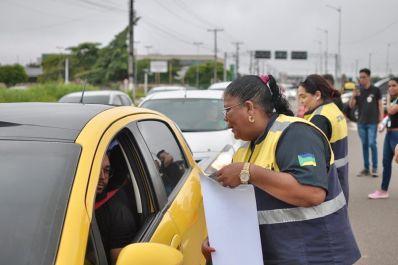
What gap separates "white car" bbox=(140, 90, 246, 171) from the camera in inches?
334

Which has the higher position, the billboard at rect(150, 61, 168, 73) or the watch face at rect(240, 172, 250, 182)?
the billboard at rect(150, 61, 168, 73)

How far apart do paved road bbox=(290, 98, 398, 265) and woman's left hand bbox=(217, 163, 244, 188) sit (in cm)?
210

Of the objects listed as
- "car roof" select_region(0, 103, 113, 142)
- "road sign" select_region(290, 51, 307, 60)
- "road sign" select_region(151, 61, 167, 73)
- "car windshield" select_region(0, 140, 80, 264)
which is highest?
"road sign" select_region(290, 51, 307, 60)

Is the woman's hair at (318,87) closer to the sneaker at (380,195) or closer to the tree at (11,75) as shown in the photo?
the sneaker at (380,195)

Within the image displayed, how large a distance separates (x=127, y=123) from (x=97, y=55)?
75830 millimetres

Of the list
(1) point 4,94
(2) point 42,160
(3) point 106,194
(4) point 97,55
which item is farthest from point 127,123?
(4) point 97,55

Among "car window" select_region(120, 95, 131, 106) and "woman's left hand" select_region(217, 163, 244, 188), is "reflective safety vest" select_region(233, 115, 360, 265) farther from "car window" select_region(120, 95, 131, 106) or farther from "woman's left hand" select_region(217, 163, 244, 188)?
"car window" select_region(120, 95, 131, 106)

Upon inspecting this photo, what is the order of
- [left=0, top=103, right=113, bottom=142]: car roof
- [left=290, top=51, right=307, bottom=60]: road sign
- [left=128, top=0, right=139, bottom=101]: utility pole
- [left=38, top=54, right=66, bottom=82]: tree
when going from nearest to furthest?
1. [left=0, top=103, right=113, bottom=142]: car roof
2. [left=128, top=0, right=139, bottom=101]: utility pole
3. [left=38, top=54, right=66, bottom=82]: tree
4. [left=290, top=51, right=307, bottom=60]: road sign

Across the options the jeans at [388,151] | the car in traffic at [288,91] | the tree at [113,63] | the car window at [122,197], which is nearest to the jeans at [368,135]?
the car in traffic at [288,91]

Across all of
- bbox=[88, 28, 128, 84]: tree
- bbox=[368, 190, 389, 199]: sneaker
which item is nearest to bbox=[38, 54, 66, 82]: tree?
bbox=[88, 28, 128, 84]: tree

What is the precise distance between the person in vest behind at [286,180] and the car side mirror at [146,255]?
409 millimetres

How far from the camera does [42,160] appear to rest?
253 cm

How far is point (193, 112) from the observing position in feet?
31.4

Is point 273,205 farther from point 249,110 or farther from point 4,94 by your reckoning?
point 4,94
